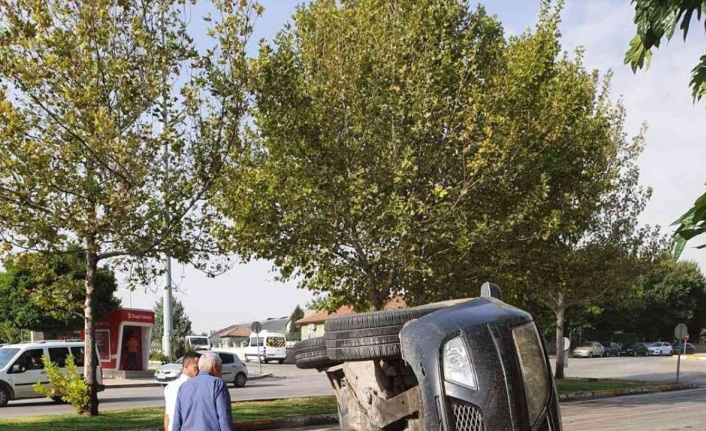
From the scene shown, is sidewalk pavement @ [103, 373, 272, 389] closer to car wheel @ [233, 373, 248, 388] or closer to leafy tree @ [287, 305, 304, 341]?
car wheel @ [233, 373, 248, 388]

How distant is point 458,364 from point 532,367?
0.63 m

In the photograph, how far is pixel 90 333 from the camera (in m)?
19.4

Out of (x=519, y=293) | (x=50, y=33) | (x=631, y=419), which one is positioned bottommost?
(x=631, y=419)

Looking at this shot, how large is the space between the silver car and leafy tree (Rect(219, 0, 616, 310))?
50.7 feet

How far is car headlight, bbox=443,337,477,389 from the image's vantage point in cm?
580

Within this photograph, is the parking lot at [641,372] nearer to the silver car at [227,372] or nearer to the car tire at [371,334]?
the silver car at [227,372]

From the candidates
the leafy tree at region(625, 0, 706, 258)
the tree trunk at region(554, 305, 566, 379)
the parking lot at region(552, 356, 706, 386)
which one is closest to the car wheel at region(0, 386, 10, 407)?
Answer: the tree trunk at region(554, 305, 566, 379)

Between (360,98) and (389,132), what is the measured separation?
1032mm

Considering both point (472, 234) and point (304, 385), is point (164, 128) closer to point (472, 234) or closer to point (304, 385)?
point (472, 234)

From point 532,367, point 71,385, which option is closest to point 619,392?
point 71,385

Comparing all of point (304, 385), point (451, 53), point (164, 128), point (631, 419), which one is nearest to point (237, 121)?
point (164, 128)

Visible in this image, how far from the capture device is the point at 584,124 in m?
24.9

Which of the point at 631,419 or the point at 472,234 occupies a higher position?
the point at 472,234

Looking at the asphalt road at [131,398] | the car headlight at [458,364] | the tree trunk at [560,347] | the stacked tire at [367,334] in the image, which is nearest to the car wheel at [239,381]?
the asphalt road at [131,398]
